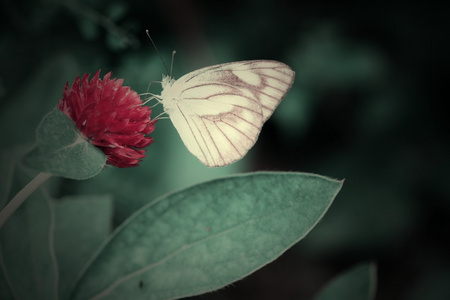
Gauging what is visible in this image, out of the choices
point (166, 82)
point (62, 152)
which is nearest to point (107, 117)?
point (62, 152)

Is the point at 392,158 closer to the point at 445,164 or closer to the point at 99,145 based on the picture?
the point at 445,164

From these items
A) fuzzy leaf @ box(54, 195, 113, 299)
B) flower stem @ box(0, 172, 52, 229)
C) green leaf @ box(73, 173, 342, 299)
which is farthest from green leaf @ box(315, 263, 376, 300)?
flower stem @ box(0, 172, 52, 229)

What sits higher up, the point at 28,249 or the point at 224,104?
the point at 224,104

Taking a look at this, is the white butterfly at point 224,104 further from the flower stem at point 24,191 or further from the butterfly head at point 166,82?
the flower stem at point 24,191

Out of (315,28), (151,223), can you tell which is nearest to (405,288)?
(315,28)

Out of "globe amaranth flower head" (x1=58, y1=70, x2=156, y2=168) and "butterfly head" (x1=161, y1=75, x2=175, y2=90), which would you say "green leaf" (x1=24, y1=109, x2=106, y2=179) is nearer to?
"globe amaranth flower head" (x1=58, y1=70, x2=156, y2=168)

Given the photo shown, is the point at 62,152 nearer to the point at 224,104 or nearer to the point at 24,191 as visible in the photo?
the point at 24,191

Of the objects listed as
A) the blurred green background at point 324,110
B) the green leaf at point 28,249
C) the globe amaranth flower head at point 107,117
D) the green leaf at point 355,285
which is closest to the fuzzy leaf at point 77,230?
the green leaf at point 28,249
